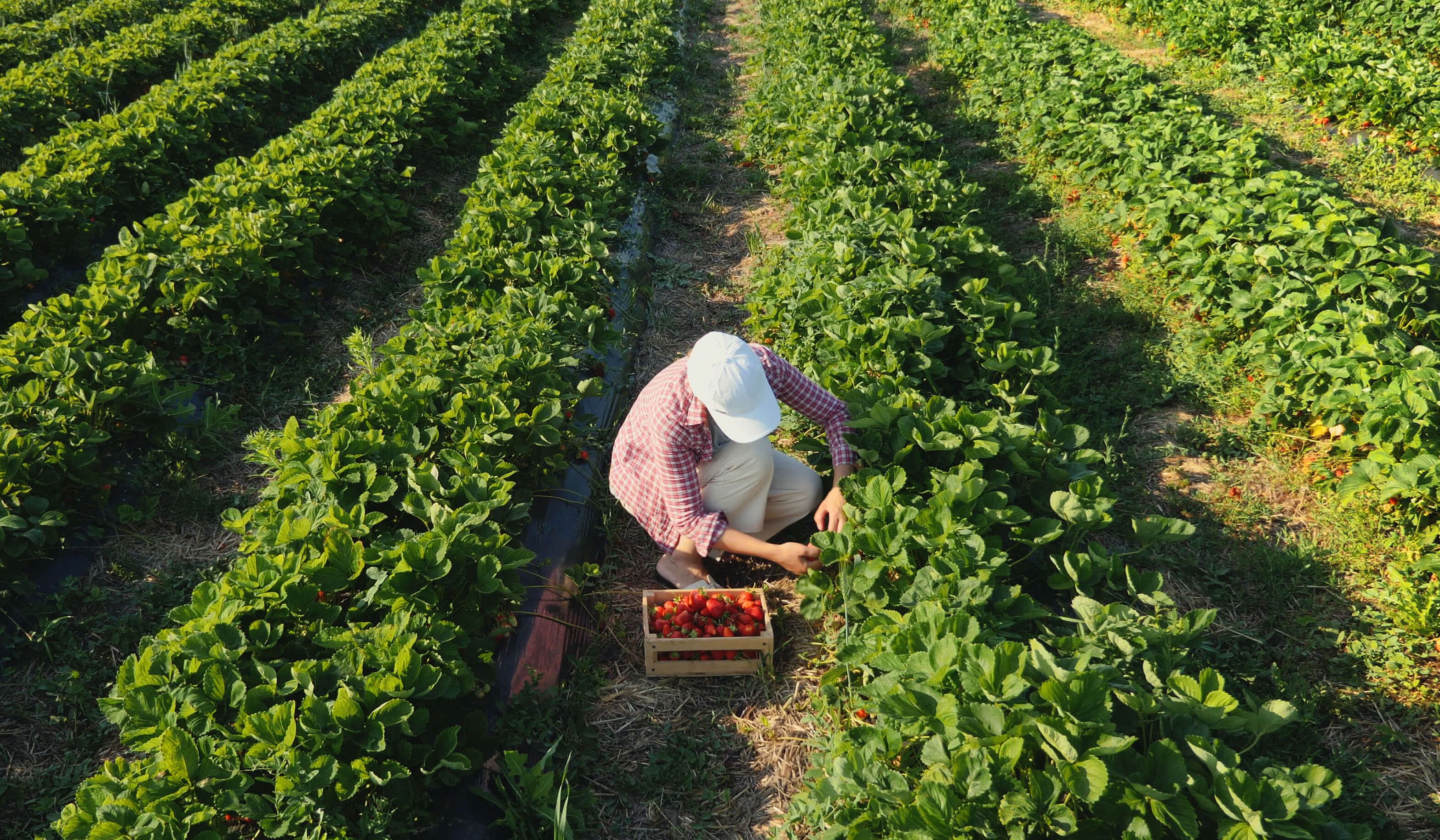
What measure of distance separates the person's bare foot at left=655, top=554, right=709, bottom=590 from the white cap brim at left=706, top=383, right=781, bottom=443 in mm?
817

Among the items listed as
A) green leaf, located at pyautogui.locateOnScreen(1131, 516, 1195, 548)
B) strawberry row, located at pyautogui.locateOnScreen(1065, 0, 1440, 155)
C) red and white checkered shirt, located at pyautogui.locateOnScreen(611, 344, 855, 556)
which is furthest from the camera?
strawberry row, located at pyautogui.locateOnScreen(1065, 0, 1440, 155)

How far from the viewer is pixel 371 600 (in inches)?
117

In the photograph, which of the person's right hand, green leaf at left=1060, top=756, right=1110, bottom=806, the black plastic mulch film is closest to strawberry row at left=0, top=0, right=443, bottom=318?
the black plastic mulch film

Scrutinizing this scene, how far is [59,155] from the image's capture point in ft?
23.2

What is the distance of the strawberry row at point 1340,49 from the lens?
7.57 meters

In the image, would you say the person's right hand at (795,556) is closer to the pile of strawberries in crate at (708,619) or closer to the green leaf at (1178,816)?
the pile of strawberries in crate at (708,619)

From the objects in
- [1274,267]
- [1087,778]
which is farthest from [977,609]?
[1274,267]

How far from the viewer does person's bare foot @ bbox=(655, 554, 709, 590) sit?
388cm

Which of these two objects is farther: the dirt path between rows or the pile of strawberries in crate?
the pile of strawberries in crate

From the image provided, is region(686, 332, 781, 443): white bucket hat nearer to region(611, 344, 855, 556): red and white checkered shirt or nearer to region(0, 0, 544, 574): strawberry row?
region(611, 344, 855, 556): red and white checkered shirt

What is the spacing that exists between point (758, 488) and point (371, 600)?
1.65 m

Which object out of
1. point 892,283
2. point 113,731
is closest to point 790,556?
point 892,283

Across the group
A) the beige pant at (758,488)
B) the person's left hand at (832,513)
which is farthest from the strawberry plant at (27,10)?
the person's left hand at (832,513)

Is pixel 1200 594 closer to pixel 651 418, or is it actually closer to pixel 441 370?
pixel 651 418
